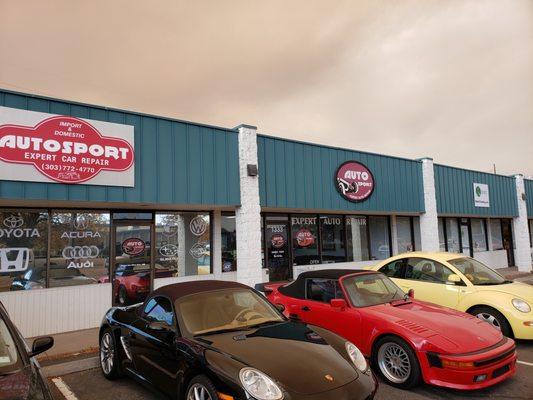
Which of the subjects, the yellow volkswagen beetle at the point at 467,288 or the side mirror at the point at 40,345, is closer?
the side mirror at the point at 40,345

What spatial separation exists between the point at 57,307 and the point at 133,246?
2.13 metres

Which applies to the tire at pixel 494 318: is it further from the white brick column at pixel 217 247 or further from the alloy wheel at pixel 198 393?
the white brick column at pixel 217 247

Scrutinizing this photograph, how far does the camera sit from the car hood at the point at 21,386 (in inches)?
108

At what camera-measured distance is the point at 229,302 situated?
4.78m

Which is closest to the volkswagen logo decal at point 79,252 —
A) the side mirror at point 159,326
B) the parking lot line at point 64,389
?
the parking lot line at point 64,389

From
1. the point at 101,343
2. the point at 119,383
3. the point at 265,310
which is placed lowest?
the point at 119,383

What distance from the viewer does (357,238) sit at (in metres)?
15.3

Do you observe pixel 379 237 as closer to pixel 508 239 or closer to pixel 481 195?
pixel 481 195

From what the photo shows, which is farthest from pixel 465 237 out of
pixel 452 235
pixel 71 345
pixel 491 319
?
pixel 71 345

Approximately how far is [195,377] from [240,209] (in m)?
6.90

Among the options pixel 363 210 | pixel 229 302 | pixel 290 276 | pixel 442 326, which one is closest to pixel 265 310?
pixel 229 302

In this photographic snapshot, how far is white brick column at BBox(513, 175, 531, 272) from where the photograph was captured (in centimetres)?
1977

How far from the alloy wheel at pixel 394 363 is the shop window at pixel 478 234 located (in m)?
17.2

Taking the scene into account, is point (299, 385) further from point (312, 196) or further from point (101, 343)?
point (312, 196)
